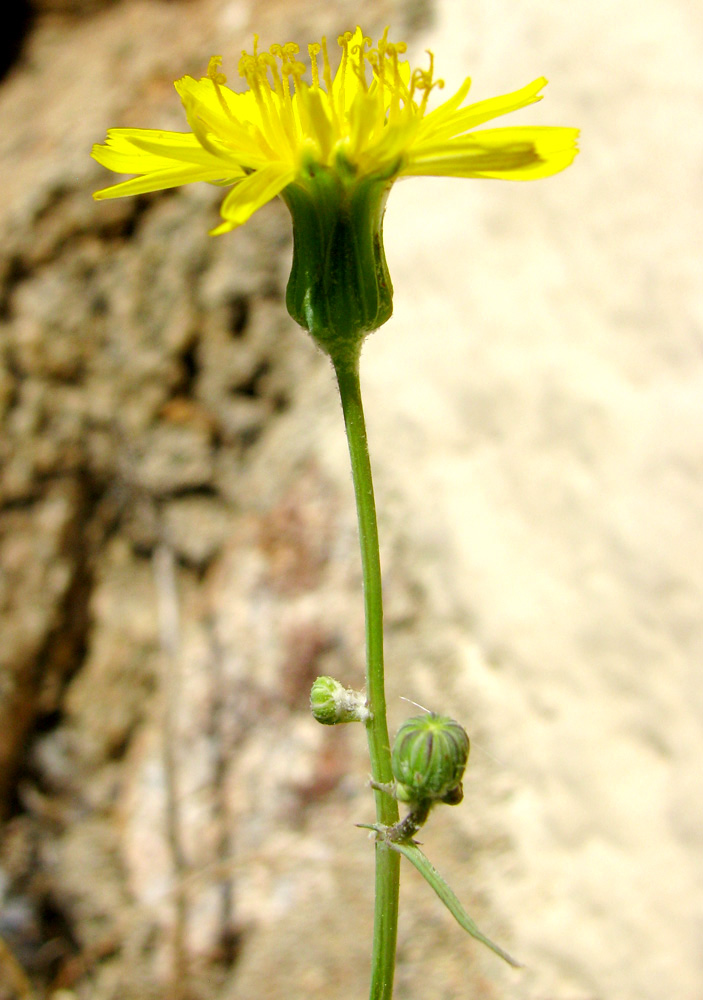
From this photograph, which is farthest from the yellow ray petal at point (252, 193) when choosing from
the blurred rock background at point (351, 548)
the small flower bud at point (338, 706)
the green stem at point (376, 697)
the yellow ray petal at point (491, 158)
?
the blurred rock background at point (351, 548)

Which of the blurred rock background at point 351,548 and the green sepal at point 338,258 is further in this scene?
the blurred rock background at point 351,548

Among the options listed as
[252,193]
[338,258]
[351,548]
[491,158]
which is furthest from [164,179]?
[351,548]

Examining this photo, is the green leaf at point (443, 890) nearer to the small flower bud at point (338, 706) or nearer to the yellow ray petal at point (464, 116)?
the small flower bud at point (338, 706)

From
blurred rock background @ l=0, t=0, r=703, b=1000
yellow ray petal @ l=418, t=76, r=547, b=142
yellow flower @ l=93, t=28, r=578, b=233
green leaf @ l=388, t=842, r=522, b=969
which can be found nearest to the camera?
green leaf @ l=388, t=842, r=522, b=969

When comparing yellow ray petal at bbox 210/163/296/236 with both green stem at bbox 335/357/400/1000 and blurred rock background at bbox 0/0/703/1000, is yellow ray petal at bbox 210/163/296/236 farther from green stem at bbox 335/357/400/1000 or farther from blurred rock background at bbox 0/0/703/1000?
blurred rock background at bbox 0/0/703/1000

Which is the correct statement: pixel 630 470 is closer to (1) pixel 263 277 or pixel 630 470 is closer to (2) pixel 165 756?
(1) pixel 263 277

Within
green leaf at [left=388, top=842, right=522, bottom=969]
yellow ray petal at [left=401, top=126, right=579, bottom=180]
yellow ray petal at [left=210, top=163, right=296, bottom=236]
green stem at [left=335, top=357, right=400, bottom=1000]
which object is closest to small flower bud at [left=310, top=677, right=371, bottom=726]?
green stem at [left=335, top=357, right=400, bottom=1000]

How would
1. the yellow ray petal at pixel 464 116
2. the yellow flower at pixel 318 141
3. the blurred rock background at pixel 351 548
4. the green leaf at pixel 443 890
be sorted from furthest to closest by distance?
1. the blurred rock background at pixel 351 548
2. the yellow ray petal at pixel 464 116
3. the yellow flower at pixel 318 141
4. the green leaf at pixel 443 890
